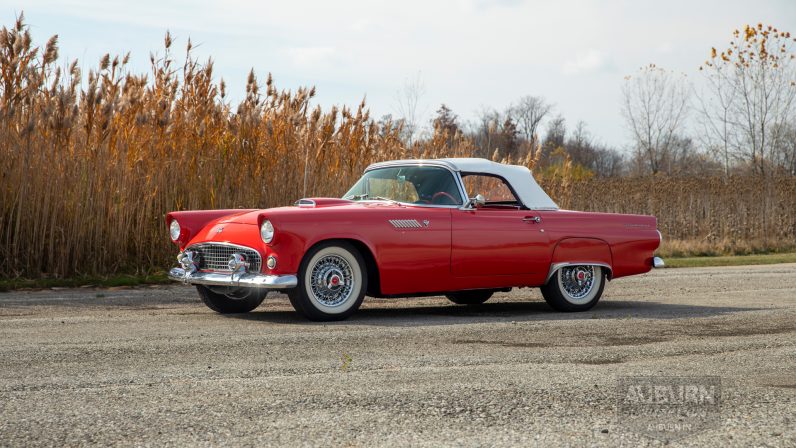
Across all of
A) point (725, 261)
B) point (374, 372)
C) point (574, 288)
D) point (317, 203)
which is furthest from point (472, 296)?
point (725, 261)

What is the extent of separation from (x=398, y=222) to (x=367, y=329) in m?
1.14

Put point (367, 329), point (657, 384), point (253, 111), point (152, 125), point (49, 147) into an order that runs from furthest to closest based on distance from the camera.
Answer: point (253, 111)
point (152, 125)
point (49, 147)
point (367, 329)
point (657, 384)

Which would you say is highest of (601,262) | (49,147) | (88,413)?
(49,147)

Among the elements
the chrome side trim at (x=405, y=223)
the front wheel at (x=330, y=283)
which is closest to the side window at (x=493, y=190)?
the chrome side trim at (x=405, y=223)

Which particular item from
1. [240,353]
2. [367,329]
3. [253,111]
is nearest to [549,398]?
[240,353]

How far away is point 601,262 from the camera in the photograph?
9.42 metres

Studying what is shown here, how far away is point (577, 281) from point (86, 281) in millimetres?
5715

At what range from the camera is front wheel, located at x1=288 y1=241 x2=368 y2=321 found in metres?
7.70

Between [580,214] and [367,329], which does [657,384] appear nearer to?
[367,329]

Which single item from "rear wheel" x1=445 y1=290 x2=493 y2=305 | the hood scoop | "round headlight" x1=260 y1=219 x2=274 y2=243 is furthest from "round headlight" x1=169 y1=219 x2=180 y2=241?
"rear wheel" x1=445 y1=290 x2=493 y2=305

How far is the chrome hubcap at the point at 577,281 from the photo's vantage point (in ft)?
30.6

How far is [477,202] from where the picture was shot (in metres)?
8.70

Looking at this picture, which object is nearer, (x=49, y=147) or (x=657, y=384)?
(x=657, y=384)

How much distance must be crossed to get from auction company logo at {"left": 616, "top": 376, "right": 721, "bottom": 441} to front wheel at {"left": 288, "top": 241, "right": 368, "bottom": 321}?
299cm
